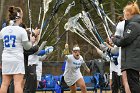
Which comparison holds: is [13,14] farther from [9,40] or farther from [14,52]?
[14,52]

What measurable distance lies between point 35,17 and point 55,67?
10029 mm

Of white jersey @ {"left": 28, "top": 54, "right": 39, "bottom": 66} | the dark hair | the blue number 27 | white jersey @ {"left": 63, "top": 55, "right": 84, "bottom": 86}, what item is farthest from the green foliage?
the blue number 27

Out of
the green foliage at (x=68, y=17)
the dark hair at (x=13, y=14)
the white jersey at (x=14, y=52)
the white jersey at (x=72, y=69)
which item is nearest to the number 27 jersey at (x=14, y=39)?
the white jersey at (x=14, y=52)

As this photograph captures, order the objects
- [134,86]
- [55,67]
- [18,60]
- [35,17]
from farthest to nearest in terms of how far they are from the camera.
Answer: [35,17]
[55,67]
[18,60]
[134,86]

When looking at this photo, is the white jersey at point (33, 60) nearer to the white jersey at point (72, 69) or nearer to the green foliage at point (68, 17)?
the white jersey at point (72, 69)

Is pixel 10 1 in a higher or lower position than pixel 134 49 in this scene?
higher

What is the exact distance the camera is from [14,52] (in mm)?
8461

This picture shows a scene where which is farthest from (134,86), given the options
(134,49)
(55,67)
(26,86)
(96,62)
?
(55,67)

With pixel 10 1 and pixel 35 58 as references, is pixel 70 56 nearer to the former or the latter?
pixel 35 58

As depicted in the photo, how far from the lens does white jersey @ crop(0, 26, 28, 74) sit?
27.7ft

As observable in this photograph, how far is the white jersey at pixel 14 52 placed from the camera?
27.7 feet

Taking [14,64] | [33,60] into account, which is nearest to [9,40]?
[14,64]

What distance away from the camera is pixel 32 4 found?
30422mm

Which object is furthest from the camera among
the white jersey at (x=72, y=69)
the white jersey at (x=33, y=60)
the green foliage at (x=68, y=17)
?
the green foliage at (x=68, y=17)
